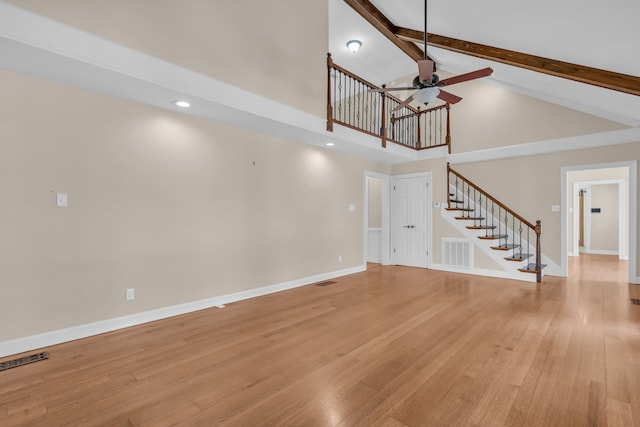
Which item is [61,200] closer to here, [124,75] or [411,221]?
[124,75]

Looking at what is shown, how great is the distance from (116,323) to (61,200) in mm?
1473

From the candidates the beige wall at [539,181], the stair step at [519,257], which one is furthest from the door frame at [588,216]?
the stair step at [519,257]

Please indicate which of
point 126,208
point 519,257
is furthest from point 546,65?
point 126,208

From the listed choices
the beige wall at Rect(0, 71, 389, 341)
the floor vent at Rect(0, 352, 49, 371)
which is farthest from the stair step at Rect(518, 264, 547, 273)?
the floor vent at Rect(0, 352, 49, 371)

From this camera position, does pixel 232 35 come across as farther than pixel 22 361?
Yes

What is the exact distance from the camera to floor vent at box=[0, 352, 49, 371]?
2.62 meters

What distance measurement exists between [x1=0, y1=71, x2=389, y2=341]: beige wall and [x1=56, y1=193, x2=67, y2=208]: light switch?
0.04m

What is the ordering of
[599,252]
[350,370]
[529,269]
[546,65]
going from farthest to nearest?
[599,252] < [529,269] < [546,65] < [350,370]

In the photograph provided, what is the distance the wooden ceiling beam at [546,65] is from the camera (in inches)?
143

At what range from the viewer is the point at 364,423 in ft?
6.11

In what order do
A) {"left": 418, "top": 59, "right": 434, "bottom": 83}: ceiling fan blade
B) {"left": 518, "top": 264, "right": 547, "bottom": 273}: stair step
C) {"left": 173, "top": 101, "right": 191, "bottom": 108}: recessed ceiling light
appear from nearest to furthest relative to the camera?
{"left": 418, "top": 59, "right": 434, "bottom": 83}: ceiling fan blade → {"left": 173, "top": 101, "right": 191, "bottom": 108}: recessed ceiling light → {"left": 518, "top": 264, "right": 547, "bottom": 273}: stair step

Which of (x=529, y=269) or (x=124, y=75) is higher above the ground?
(x=124, y=75)

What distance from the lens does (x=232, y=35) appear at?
3.82 metres

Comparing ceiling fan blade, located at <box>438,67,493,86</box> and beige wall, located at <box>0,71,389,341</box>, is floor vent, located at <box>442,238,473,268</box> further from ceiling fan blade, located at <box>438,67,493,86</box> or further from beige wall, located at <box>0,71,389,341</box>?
ceiling fan blade, located at <box>438,67,493,86</box>
